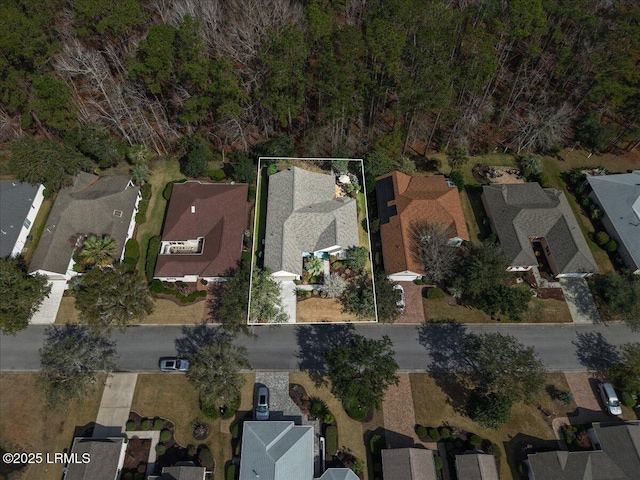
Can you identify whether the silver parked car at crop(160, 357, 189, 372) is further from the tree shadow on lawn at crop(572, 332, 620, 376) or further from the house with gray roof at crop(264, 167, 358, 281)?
the tree shadow on lawn at crop(572, 332, 620, 376)

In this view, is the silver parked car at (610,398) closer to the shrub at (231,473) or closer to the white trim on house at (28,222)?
the shrub at (231,473)

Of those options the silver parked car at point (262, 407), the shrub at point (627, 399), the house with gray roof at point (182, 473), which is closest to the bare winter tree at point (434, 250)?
the shrub at point (627, 399)

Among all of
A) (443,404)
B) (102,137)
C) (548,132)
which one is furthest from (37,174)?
(548,132)

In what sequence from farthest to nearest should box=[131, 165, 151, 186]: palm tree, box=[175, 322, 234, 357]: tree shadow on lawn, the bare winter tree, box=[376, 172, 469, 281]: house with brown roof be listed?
box=[131, 165, 151, 186]: palm tree, box=[376, 172, 469, 281]: house with brown roof, the bare winter tree, box=[175, 322, 234, 357]: tree shadow on lawn

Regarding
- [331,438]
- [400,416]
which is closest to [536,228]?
[400,416]

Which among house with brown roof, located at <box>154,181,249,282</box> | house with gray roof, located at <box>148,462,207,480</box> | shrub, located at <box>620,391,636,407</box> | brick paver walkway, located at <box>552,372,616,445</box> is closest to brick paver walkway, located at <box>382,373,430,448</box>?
brick paver walkway, located at <box>552,372,616,445</box>

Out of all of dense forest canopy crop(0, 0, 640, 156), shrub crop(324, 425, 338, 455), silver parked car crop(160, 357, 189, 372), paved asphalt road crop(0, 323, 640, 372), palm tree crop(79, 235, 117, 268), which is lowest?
shrub crop(324, 425, 338, 455)

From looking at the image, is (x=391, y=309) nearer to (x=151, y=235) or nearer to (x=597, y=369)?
(x=597, y=369)
